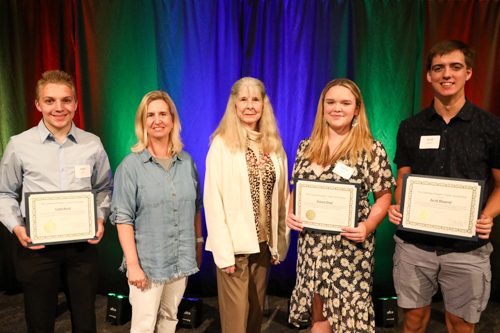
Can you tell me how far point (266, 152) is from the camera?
211 centimetres

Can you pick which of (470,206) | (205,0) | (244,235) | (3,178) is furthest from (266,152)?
(205,0)

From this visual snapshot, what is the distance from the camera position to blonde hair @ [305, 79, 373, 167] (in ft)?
6.09

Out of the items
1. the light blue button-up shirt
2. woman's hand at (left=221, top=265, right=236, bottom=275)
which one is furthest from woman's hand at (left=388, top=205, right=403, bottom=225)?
the light blue button-up shirt

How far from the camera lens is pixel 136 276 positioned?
6.16 feet

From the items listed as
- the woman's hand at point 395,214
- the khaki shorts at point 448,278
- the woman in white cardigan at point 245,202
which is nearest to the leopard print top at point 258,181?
the woman in white cardigan at point 245,202

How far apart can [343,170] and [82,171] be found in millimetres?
1495

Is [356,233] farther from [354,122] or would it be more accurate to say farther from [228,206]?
[228,206]

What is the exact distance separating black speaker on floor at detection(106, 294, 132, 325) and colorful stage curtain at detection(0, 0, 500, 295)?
1344mm

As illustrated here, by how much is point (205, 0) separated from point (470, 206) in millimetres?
2640

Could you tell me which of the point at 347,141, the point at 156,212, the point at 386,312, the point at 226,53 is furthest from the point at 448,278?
the point at 226,53

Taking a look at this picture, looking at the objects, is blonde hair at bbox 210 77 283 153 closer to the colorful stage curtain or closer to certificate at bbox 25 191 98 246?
certificate at bbox 25 191 98 246

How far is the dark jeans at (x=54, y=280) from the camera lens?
1.92 m

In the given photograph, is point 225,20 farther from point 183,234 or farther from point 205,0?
point 183,234

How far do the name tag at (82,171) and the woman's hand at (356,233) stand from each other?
4.92ft
